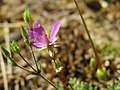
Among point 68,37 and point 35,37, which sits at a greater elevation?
point 35,37

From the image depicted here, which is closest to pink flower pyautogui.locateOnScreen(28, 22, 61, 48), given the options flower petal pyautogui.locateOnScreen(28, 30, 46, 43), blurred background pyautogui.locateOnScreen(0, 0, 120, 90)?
flower petal pyautogui.locateOnScreen(28, 30, 46, 43)

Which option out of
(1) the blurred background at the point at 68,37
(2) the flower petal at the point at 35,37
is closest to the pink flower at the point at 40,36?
(2) the flower petal at the point at 35,37

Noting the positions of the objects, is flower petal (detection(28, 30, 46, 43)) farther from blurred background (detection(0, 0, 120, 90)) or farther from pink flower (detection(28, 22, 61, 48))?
blurred background (detection(0, 0, 120, 90))

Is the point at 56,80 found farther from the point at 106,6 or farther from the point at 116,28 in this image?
the point at 106,6

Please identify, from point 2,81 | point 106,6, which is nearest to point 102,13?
point 106,6

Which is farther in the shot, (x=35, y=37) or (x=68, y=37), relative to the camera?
(x=68, y=37)

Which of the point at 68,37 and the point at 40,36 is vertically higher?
the point at 40,36

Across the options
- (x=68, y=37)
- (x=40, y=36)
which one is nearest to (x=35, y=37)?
(x=40, y=36)

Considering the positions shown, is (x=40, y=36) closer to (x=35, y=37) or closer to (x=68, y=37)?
(x=35, y=37)

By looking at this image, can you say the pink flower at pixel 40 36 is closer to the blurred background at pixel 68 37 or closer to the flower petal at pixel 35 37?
the flower petal at pixel 35 37
